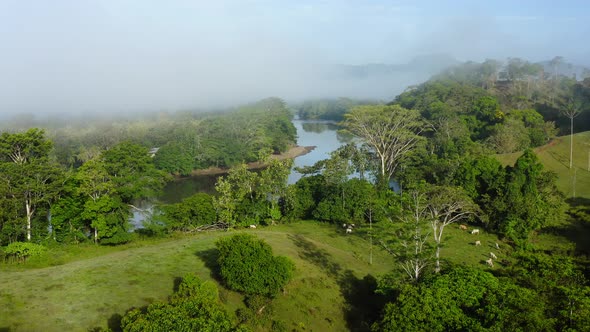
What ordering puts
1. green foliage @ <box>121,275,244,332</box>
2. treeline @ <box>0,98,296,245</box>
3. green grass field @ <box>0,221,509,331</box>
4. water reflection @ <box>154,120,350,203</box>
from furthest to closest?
water reflection @ <box>154,120,350,203</box> < treeline @ <box>0,98,296,245</box> < green grass field @ <box>0,221,509,331</box> < green foliage @ <box>121,275,244,332</box>

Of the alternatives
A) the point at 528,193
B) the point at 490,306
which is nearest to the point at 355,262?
the point at 490,306

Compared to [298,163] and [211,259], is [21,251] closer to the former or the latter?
[211,259]

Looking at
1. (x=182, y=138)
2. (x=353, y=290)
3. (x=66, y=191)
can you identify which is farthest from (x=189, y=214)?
(x=182, y=138)

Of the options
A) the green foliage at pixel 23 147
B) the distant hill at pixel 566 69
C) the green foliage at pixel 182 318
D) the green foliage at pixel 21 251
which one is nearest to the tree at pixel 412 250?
the green foliage at pixel 182 318

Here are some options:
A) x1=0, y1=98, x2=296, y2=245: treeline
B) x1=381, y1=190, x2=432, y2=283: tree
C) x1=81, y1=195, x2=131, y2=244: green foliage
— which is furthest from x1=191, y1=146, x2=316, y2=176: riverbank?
x1=381, y1=190, x2=432, y2=283: tree

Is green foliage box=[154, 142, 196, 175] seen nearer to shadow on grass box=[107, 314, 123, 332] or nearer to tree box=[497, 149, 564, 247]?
tree box=[497, 149, 564, 247]

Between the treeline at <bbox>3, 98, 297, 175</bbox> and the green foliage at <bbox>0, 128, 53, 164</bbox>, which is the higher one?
the green foliage at <bbox>0, 128, 53, 164</bbox>

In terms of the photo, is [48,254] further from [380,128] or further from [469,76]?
[469,76]
